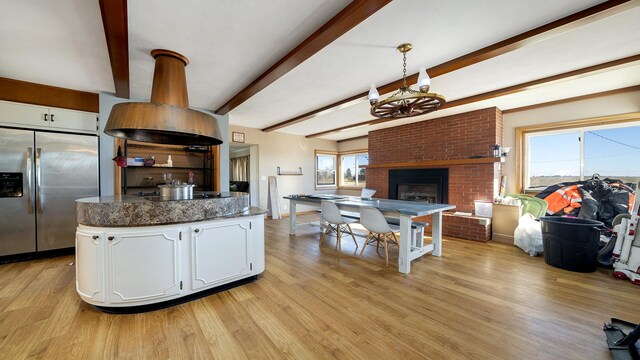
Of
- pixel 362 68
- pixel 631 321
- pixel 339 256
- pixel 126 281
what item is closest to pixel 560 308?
pixel 631 321

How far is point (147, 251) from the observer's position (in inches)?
80.4

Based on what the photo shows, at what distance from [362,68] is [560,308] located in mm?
2994

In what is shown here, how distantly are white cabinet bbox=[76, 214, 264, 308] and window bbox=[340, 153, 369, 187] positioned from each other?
5863mm

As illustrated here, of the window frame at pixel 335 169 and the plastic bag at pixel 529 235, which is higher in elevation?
the window frame at pixel 335 169

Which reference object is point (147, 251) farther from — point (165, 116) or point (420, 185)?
point (420, 185)

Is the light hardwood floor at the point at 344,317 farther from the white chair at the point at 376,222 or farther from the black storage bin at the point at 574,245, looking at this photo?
the white chair at the point at 376,222

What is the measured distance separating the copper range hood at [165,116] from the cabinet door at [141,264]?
878 millimetres

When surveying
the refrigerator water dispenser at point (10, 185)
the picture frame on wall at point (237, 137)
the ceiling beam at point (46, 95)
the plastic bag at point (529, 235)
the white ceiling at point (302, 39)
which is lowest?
the plastic bag at point (529, 235)

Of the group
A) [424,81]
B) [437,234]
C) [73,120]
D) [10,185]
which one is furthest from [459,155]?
[10,185]

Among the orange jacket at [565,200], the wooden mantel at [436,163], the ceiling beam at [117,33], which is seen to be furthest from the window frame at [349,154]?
the ceiling beam at [117,33]

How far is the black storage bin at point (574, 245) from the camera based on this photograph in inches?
116

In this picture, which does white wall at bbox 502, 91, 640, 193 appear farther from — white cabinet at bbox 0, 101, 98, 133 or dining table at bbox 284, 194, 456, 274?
white cabinet at bbox 0, 101, 98, 133

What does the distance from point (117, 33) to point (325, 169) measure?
6.32m

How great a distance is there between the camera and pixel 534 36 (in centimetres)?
212
